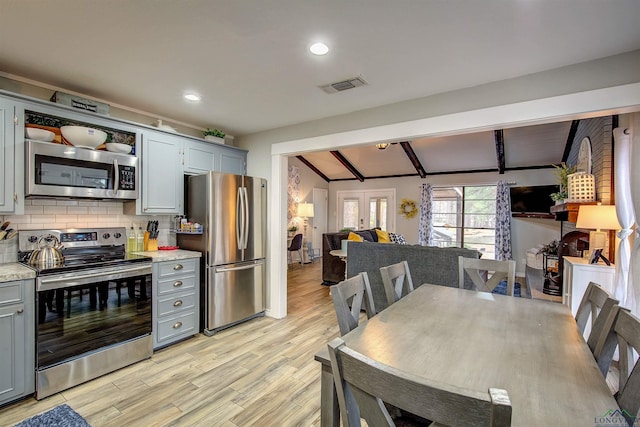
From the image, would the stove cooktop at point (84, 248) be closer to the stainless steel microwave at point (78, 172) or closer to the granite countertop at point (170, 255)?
the granite countertop at point (170, 255)

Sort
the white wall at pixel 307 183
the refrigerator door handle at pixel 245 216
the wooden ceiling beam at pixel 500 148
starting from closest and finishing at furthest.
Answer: the refrigerator door handle at pixel 245 216 → the wooden ceiling beam at pixel 500 148 → the white wall at pixel 307 183

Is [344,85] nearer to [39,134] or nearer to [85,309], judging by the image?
[39,134]

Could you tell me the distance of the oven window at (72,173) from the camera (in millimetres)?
2484

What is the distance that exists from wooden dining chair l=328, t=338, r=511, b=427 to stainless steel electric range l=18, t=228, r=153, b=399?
245 centimetres

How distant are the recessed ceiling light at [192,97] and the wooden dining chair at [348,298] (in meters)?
2.39

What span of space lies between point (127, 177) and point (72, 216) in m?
0.60

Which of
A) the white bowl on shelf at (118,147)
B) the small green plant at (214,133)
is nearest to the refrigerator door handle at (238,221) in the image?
the small green plant at (214,133)

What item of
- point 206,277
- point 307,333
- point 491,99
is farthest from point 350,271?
point 491,99

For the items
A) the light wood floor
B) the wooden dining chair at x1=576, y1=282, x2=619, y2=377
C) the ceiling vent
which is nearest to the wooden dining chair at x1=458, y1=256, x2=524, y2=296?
the wooden dining chair at x1=576, y1=282, x2=619, y2=377

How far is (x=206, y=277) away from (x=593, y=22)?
3740 millimetres

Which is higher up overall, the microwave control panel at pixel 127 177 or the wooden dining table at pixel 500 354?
the microwave control panel at pixel 127 177

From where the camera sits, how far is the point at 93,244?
299 centimetres

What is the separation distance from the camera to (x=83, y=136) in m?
2.67

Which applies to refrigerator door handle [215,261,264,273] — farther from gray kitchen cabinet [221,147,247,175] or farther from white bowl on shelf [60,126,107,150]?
white bowl on shelf [60,126,107,150]
